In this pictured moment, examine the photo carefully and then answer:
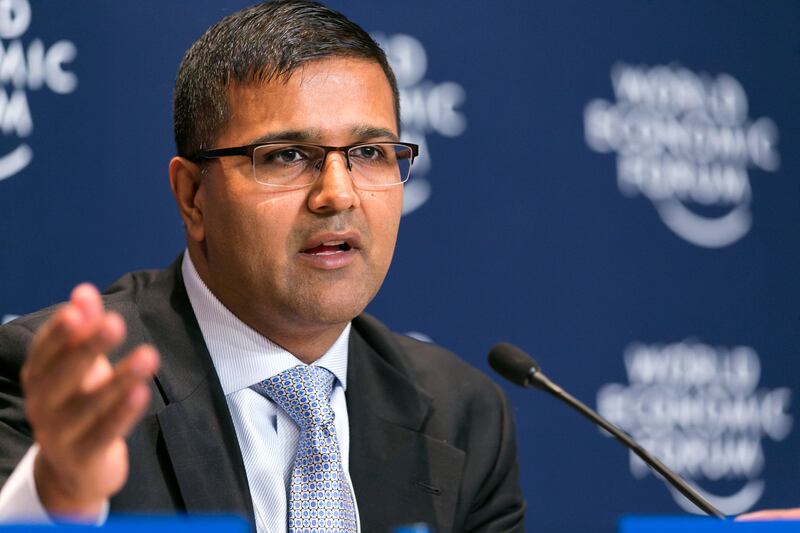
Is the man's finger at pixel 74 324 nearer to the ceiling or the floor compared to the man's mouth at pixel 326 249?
nearer to the ceiling

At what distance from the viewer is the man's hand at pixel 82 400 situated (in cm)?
99

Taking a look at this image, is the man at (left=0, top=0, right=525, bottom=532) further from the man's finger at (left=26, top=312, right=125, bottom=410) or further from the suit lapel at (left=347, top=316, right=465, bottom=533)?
the man's finger at (left=26, top=312, right=125, bottom=410)

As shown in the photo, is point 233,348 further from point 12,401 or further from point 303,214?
point 12,401

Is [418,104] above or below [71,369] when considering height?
above

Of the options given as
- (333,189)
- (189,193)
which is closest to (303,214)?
(333,189)

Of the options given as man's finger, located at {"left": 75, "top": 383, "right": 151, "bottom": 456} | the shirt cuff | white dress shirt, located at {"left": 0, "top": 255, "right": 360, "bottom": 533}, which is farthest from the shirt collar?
man's finger, located at {"left": 75, "top": 383, "right": 151, "bottom": 456}

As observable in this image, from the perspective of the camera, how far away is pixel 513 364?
2.02 metres

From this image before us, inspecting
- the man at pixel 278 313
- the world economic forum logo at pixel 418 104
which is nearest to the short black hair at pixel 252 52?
the man at pixel 278 313

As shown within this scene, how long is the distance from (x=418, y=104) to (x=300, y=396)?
3.76ft

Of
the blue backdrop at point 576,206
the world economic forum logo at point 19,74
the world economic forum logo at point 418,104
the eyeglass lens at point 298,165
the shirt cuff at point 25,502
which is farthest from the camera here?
the world economic forum logo at point 418,104

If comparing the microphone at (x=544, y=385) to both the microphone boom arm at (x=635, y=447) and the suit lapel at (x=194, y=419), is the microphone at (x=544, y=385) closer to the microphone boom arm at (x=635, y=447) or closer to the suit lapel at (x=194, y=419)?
the microphone boom arm at (x=635, y=447)

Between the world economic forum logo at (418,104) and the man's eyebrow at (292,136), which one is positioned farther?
the world economic forum logo at (418,104)

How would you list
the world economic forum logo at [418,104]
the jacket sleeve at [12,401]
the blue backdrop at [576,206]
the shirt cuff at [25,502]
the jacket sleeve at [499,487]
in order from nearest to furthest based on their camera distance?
1. the shirt cuff at [25,502]
2. the jacket sleeve at [12,401]
3. the jacket sleeve at [499,487]
4. the blue backdrop at [576,206]
5. the world economic forum logo at [418,104]

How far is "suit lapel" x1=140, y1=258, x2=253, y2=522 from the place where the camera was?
72.8 inches
